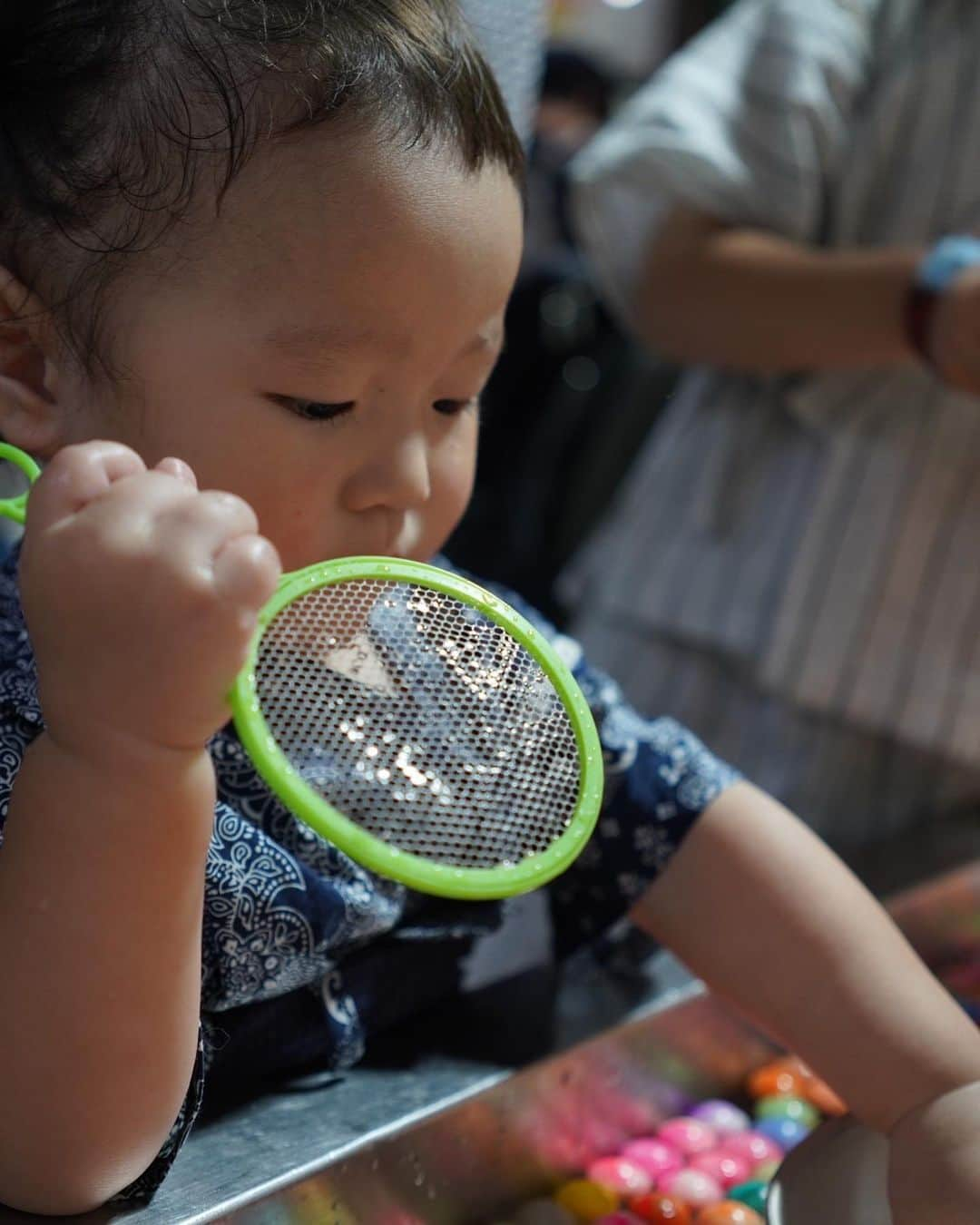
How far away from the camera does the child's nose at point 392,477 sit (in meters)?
0.52

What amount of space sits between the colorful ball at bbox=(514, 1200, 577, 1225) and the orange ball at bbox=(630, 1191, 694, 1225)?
0.03 m

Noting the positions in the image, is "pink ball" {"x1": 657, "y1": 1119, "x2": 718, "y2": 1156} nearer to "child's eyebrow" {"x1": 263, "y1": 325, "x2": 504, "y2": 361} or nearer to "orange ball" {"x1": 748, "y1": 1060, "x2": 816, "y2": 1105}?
"orange ball" {"x1": 748, "y1": 1060, "x2": 816, "y2": 1105}

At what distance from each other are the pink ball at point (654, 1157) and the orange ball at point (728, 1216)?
1.3 inches

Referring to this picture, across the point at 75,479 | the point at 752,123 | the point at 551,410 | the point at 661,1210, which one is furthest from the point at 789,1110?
the point at 551,410

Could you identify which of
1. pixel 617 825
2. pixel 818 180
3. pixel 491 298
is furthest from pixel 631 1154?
pixel 818 180

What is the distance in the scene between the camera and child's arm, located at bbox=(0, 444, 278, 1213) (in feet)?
1.23

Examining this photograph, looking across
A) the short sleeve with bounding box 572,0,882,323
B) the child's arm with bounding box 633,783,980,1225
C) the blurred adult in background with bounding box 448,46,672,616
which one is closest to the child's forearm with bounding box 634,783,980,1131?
the child's arm with bounding box 633,783,980,1225

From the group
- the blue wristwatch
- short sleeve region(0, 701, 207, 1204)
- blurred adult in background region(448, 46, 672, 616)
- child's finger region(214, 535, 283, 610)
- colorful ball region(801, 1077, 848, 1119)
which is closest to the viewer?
child's finger region(214, 535, 283, 610)

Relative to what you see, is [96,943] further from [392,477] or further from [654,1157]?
[654,1157]

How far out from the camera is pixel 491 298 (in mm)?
539

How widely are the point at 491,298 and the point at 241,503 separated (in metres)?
0.19

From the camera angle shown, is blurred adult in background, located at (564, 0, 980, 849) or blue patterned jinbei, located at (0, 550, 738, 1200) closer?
blue patterned jinbei, located at (0, 550, 738, 1200)

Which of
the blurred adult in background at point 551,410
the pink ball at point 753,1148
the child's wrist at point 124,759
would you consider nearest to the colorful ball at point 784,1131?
the pink ball at point 753,1148

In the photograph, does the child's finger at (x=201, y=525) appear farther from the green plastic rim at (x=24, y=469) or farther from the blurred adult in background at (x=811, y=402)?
the blurred adult in background at (x=811, y=402)
